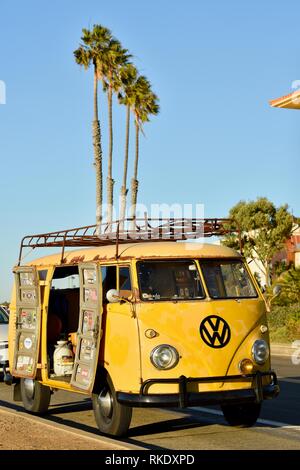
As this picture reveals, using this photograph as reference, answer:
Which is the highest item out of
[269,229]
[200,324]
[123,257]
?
[269,229]

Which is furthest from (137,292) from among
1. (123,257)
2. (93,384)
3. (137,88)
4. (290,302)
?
(137,88)

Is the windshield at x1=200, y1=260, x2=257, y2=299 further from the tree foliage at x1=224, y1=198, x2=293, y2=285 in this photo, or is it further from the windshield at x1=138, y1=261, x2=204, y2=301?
the tree foliage at x1=224, y1=198, x2=293, y2=285

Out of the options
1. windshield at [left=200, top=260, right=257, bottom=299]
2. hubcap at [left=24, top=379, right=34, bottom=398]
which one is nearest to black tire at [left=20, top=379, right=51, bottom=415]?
hubcap at [left=24, top=379, right=34, bottom=398]

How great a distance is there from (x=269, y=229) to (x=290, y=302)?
28.4 meters

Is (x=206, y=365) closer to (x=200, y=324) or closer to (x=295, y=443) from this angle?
(x=200, y=324)

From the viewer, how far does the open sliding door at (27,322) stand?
12953 mm

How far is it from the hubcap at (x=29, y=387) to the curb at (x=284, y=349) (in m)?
13.4

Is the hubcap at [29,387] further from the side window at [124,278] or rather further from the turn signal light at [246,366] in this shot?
the turn signal light at [246,366]

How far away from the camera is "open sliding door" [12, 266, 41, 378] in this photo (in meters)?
13.0

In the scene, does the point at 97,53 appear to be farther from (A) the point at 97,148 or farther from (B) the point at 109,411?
(B) the point at 109,411

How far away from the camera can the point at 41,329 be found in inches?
508

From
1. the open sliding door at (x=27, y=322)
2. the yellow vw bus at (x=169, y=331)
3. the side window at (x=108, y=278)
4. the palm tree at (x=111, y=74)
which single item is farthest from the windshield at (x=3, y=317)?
the palm tree at (x=111, y=74)

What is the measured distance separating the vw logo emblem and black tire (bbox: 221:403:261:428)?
1.35 meters
